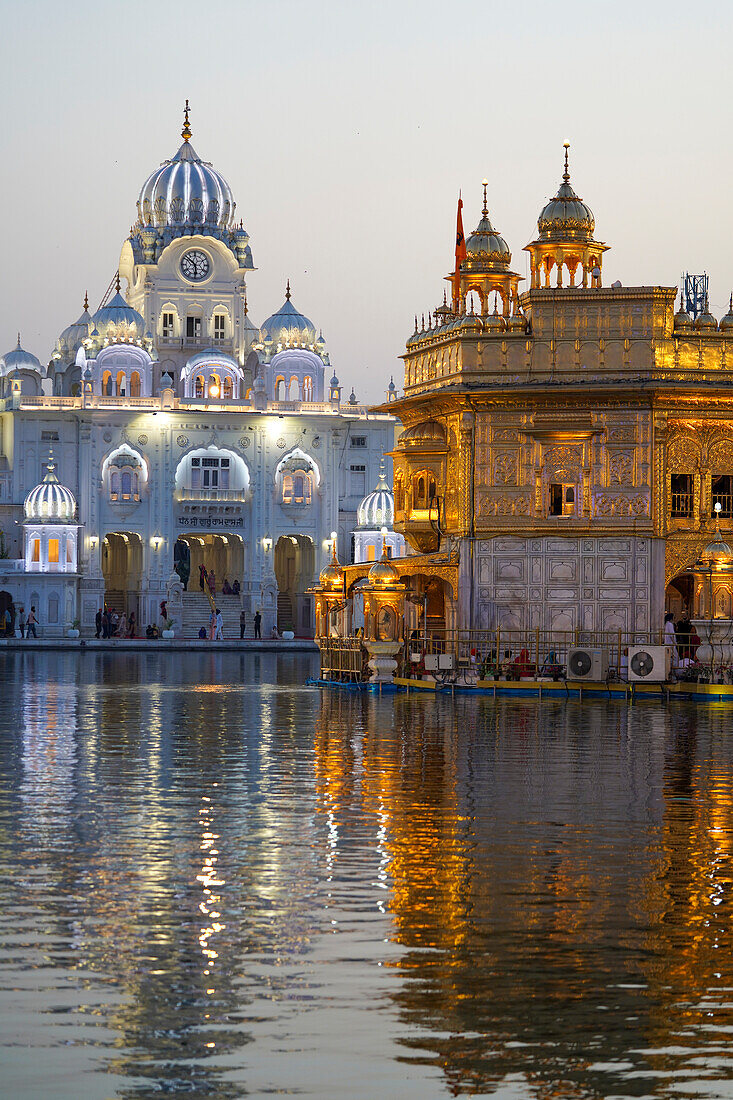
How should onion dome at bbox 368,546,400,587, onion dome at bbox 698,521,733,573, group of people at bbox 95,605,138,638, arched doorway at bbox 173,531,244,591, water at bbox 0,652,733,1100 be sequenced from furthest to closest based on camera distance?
arched doorway at bbox 173,531,244,591 → group of people at bbox 95,605,138,638 → onion dome at bbox 368,546,400,587 → onion dome at bbox 698,521,733,573 → water at bbox 0,652,733,1100

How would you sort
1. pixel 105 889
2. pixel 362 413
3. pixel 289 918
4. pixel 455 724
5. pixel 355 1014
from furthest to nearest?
pixel 362 413 → pixel 455 724 → pixel 105 889 → pixel 289 918 → pixel 355 1014

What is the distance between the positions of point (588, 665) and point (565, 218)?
12480 millimetres

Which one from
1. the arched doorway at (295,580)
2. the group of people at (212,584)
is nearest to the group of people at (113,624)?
the group of people at (212,584)

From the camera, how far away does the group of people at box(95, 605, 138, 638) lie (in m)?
72.4

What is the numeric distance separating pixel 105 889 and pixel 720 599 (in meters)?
25.1

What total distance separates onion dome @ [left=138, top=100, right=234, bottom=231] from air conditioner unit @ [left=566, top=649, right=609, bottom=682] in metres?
55.1

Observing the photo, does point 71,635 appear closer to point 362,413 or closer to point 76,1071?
point 362,413

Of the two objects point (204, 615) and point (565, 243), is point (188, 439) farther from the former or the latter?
point (565, 243)

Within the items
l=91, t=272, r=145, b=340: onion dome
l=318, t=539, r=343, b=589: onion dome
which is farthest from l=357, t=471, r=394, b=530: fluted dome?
l=318, t=539, r=343, b=589: onion dome

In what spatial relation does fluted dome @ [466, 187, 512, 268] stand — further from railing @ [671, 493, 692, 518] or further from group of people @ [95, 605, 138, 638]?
group of people @ [95, 605, 138, 638]

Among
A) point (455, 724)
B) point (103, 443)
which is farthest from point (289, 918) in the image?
point (103, 443)

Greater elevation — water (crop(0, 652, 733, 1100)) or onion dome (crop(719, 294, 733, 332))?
onion dome (crop(719, 294, 733, 332))

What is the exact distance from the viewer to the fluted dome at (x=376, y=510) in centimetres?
8094

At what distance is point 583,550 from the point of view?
3728 centimetres
